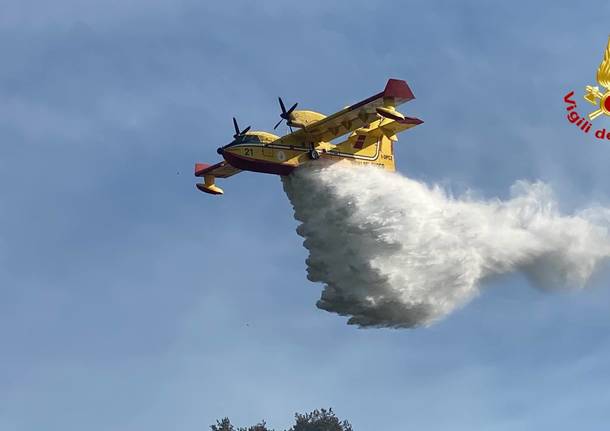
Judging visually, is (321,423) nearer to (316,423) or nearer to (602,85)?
(316,423)

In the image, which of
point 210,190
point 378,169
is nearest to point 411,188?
point 378,169

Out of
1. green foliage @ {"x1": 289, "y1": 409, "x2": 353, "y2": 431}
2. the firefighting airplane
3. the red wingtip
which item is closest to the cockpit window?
the firefighting airplane

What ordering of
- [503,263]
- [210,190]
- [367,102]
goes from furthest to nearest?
1. [210,190]
2. [503,263]
3. [367,102]

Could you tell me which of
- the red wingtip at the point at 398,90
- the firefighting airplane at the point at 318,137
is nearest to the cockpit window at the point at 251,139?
the firefighting airplane at the point at 318,137

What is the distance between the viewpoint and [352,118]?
5275 centimetres

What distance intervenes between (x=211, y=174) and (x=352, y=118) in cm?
1104

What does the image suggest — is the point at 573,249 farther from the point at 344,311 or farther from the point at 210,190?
the point at 210,190

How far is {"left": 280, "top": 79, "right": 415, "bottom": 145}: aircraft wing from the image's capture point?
5041cm

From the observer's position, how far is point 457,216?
185ft

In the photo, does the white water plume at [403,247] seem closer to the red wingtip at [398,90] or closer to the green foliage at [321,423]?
the red wingtip at [398,90]

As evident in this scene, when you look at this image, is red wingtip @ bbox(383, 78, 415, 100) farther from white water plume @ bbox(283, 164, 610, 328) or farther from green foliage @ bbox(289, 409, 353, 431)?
green foliage @ bbox(289, 409, 353, 431)

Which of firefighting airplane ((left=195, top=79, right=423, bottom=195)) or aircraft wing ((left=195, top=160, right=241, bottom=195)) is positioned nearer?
firefighting airplane ((left=195, top=79, right=423, bottom=195))

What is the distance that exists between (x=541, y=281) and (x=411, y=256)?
7.35 m

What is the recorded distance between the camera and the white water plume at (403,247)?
52.5 meters
